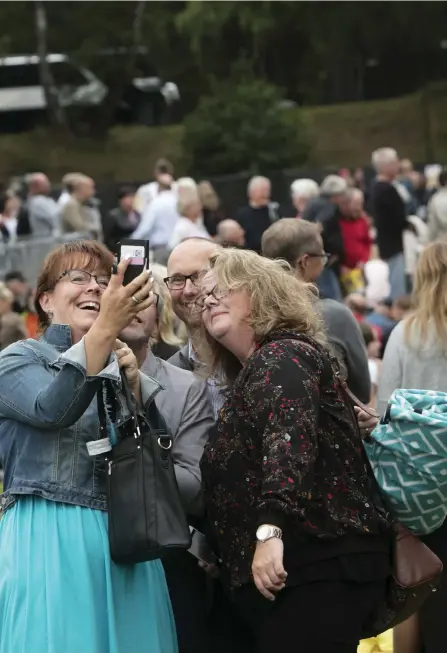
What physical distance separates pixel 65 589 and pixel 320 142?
34.3 meters

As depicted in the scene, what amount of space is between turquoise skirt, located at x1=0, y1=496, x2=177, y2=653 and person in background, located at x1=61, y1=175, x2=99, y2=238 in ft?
45.5

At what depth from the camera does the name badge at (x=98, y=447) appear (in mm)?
3877

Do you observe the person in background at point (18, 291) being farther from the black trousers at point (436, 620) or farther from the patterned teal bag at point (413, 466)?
the patterned teal bag at point (413, 466)

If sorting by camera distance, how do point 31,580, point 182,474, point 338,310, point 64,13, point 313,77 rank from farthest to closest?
point 313,77 < point 64,13 < point 338,310 < point 182,474 < point 31,580

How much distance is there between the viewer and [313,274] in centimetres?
608

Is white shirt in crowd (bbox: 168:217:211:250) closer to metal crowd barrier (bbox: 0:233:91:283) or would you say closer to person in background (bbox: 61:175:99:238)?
metal crowd barrier (bbox: 0:233:91:283)

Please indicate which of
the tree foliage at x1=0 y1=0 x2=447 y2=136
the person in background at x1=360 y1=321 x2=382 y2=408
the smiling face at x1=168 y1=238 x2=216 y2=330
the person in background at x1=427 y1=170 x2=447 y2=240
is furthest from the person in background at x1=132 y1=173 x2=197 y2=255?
the tree foliage at x1=0 y1=0 x2=447 y2=136

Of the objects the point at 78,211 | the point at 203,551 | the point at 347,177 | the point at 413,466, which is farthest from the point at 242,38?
the point at 413,466

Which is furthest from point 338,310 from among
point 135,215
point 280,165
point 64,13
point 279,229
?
point 64,13

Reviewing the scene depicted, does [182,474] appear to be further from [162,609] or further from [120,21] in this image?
[120,21]

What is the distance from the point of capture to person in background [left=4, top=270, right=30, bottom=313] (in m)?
13.4

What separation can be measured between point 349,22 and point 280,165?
6.88 metres

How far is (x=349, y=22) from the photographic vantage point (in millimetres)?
35219

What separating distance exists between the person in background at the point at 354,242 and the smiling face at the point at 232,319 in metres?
9.56
